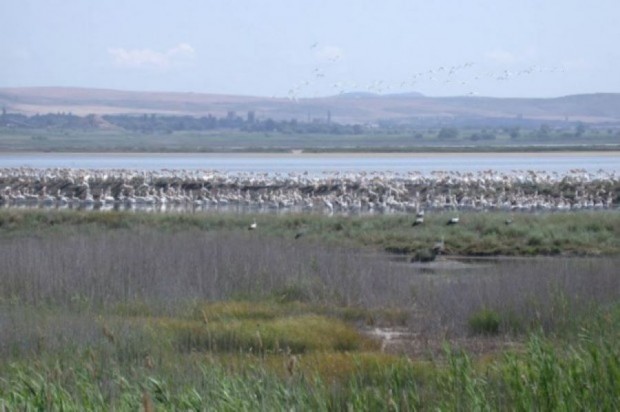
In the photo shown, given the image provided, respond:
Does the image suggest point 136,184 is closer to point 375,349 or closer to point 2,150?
point 375,349

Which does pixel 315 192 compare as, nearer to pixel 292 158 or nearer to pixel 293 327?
pixel 293 327

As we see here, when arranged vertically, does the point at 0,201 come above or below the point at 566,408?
below

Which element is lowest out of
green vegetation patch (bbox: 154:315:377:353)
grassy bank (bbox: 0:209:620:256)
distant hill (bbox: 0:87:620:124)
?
distant hill (bbox: 0:87:620:124)

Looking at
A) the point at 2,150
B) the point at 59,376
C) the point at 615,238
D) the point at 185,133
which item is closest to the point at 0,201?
the point at 615,238

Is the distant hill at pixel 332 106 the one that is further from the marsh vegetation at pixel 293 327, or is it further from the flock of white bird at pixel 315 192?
the marsh vegetation at pixel 293 327

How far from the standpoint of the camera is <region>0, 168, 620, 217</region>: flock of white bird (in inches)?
1387

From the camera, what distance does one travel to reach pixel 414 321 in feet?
53.8

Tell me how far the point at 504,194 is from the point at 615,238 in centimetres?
1142

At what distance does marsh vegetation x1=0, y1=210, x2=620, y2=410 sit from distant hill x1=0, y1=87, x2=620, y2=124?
154 m

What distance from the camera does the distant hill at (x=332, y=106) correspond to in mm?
177375

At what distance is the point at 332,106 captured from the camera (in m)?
187

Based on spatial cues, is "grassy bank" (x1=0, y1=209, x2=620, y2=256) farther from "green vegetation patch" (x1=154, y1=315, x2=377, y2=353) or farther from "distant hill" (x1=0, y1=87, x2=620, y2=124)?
"distant hill" (x1=0, y1=87, x2=620, y2=124)

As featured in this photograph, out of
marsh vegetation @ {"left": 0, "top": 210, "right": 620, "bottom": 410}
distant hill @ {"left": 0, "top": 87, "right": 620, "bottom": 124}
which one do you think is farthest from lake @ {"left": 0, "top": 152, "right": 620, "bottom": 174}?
distant hill @ {"left": 0, "top": 87, "right": 620, "bottom": 124}

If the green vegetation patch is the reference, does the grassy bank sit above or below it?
below
